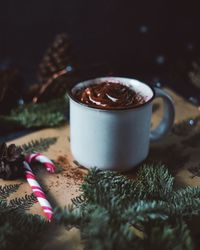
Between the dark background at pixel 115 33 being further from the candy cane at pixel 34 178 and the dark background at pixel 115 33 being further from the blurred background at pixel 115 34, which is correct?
the candy cane at pixel 34 178

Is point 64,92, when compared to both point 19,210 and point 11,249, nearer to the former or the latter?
point 19,210

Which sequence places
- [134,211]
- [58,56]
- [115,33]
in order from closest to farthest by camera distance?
[134,211]
[58,56]
[115,33]

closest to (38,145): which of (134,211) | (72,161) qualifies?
(72,161)

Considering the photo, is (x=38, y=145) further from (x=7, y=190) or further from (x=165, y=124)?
(x=165, y=124)

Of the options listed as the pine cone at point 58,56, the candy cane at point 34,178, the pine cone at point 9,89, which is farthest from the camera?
the pine cone at point 58,56

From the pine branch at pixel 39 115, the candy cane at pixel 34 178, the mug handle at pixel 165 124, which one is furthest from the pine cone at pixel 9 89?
the mug handle at pixel 165 124

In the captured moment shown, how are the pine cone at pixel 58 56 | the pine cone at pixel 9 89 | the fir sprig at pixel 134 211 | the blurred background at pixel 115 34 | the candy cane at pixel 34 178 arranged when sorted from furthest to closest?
1. the blurred background at pixel 115 34
2. the pine cone at pixel 58 56
3. the pine cone at pixel 9 89
4. the candy cane at pixel 34 178
5. the fir sprig at pixel 134 211

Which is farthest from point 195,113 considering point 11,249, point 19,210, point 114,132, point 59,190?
point 11,249

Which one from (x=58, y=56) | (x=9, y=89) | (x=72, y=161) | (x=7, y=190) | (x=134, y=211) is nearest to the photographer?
(x=134, y=211)
